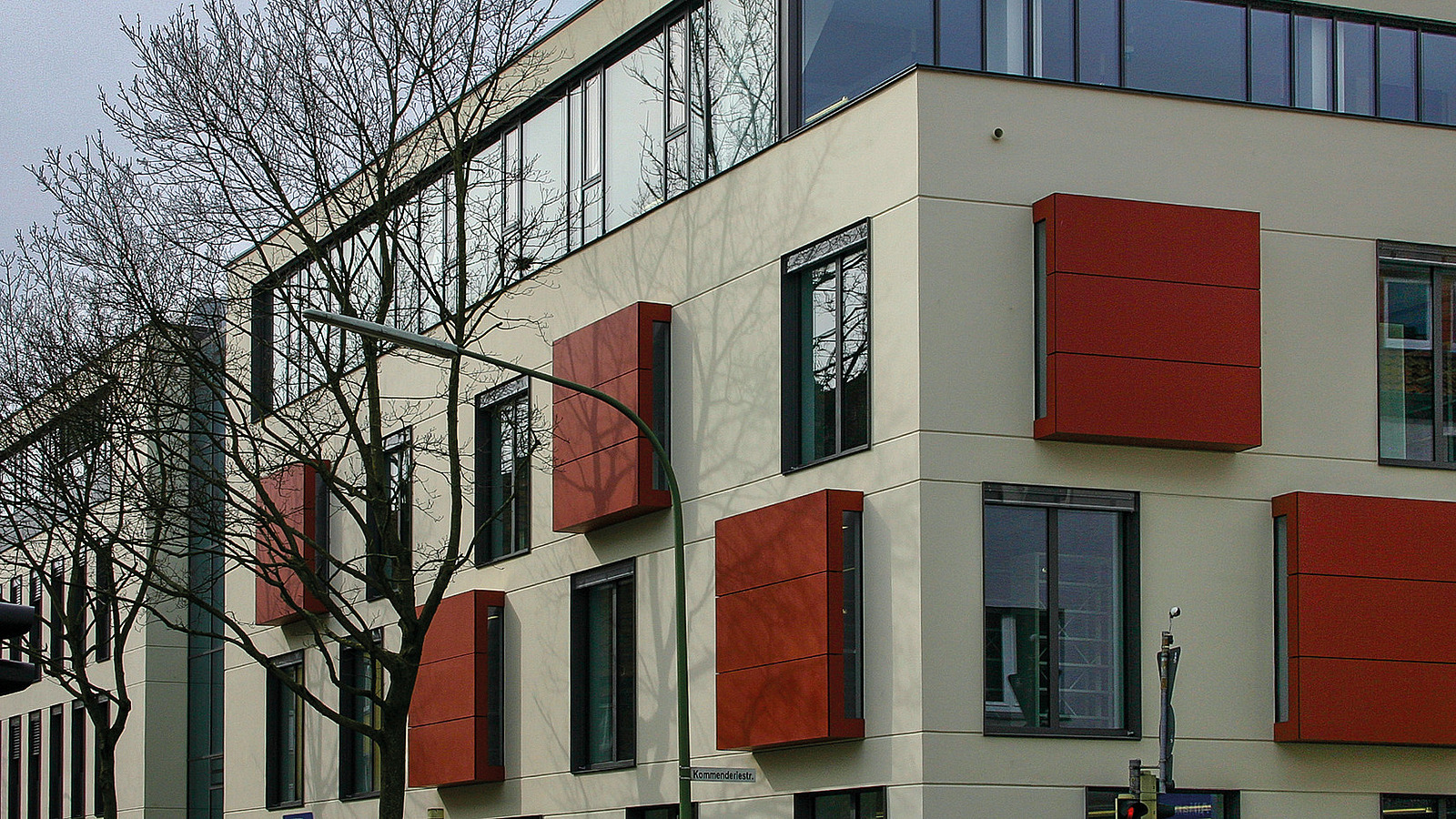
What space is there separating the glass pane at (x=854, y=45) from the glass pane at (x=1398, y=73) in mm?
5992

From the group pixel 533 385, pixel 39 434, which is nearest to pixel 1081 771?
pixel 533 385

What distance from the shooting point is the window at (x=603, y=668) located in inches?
989

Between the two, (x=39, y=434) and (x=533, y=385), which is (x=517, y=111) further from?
(x=39, y=434)

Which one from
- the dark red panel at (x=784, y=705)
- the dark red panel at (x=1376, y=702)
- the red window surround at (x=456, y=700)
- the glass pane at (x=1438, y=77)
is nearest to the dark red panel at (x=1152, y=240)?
the dark red panel at (x=1376, y=702)

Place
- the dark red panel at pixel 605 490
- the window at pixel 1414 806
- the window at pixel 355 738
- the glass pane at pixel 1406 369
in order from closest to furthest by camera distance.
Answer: the window at pixel 1414 806 → the glass pane at pixel 1406 369 → the dark red panel at pixel 605 490 → the window at pixel 355 738

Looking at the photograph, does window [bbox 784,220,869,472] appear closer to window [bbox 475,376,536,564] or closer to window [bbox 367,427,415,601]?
window [bbox 367,427,415,601]

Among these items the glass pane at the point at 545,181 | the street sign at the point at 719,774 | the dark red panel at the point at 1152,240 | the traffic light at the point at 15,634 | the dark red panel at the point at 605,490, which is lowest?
the street sign at the point at 719,774

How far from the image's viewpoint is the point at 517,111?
29.9 meters

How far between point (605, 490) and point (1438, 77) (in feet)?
37.5

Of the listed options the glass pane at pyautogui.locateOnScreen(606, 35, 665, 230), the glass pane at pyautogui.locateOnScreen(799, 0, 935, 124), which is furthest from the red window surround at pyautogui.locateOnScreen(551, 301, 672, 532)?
the glass pane at pyautogui.locateOnScreen(799, 0, 935, 124)

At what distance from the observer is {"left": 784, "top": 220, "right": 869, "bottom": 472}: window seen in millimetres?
21156

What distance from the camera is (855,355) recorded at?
21.2 metres

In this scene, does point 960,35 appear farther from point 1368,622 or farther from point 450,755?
point 450,755

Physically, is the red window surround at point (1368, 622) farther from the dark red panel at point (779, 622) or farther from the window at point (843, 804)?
the dark red panel at point (779, 622)
